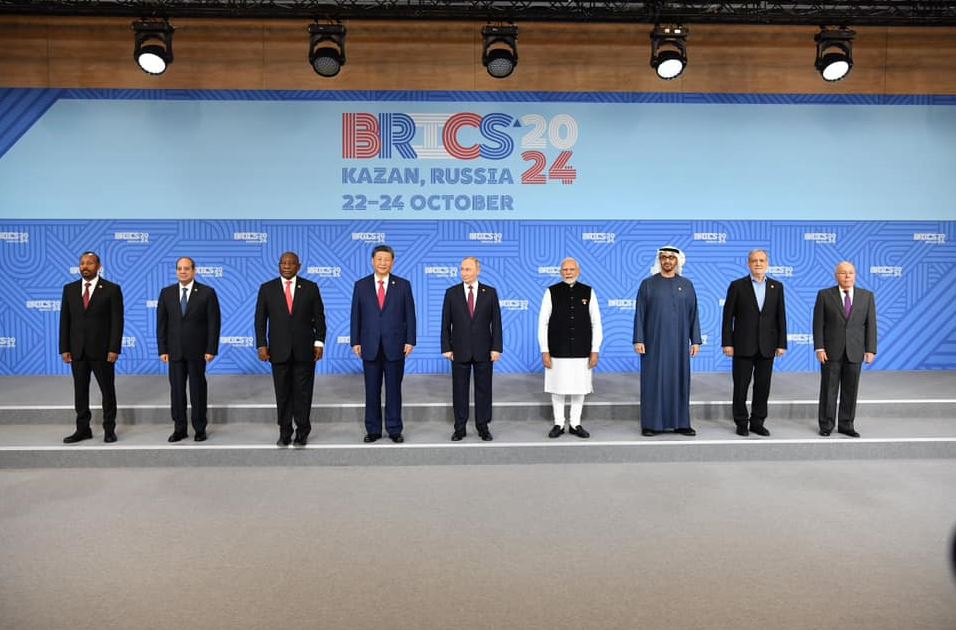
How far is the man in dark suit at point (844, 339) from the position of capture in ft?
16.9

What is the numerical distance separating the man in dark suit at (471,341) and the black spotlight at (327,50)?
2.97m

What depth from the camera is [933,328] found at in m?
7.77

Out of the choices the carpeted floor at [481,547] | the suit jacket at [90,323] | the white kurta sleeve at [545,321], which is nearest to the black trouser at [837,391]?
the carpeted floor at [481,547]

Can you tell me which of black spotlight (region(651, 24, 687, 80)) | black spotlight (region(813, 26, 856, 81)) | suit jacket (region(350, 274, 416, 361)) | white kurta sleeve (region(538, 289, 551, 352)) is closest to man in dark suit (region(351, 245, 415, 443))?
suit jacket (region(350, 274, 416, 361))

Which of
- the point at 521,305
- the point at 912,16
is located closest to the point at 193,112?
the point at 521,305

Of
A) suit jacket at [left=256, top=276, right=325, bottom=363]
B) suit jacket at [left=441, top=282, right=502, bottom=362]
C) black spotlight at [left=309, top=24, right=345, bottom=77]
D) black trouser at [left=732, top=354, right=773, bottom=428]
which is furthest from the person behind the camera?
black spotlight at [left=309, top=24, right=345, bottom=77]

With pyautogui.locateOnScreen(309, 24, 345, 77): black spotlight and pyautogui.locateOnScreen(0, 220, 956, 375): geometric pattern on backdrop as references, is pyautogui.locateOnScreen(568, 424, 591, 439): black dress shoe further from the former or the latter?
pyautogui.locateOnScreen(309, 24, 345, 77): black spotlight

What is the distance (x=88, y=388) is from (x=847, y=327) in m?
5.79

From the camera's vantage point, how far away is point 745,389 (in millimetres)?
5312

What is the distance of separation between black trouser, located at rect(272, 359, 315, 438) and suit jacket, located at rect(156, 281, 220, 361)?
0.54 m

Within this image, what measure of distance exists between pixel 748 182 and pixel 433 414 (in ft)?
15.2

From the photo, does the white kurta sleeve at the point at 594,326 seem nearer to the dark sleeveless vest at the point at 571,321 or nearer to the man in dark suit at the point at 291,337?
the dark sleeveless vest at the point at 571,321

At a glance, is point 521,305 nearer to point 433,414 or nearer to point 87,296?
point 433,414

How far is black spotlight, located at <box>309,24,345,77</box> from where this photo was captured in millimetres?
6586
